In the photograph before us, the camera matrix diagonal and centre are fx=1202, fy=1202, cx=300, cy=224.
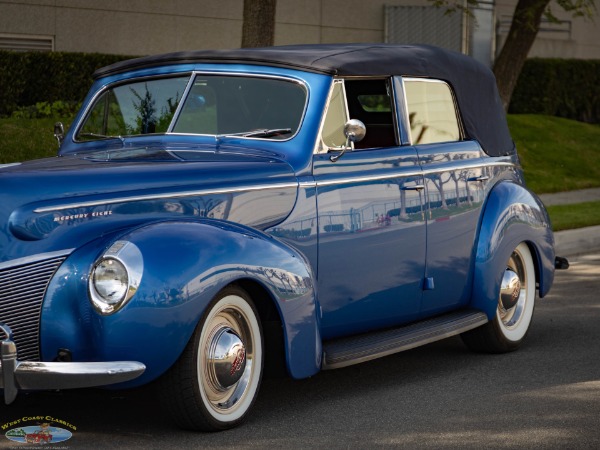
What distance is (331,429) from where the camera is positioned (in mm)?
5590

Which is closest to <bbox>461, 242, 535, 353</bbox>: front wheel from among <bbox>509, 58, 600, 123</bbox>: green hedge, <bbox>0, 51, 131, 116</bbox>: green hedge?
<bbox>0, 51, 131, 116</bbox>: green hedge

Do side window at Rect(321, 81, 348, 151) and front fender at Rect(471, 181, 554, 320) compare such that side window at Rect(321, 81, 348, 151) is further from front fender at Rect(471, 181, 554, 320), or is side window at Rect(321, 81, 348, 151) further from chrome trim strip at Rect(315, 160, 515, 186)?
front fender at Rect(471, 181, 554, 320)

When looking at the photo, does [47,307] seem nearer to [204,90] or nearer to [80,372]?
[80,372]

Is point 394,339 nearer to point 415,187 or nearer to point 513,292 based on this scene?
point 415,187

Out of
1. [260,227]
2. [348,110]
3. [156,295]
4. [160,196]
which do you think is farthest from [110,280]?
[348,110]

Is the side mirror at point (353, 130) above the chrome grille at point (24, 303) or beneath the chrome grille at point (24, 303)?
above

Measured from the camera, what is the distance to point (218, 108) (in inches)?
258

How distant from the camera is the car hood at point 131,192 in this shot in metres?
5.14

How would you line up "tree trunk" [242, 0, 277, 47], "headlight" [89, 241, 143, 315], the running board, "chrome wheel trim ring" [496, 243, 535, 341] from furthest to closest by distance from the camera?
"tree trunk" [242, 0, 277, 47], "chrome wheel trim ring" [496, 243, 535, 341], the running board, "headlight" [89, 241, 143, 315]

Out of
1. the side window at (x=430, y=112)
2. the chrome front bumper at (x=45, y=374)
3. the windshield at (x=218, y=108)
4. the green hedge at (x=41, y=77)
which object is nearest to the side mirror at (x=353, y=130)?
the windshield at (x=218, y=108)

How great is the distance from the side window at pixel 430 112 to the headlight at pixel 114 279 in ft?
8.19

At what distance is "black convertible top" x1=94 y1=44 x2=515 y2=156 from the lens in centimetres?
656

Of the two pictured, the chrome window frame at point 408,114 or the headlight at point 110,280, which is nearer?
the headlight at point 110,280

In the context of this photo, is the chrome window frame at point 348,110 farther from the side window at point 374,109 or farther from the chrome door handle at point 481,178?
the chrome door handle at point 481,178
